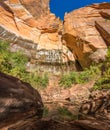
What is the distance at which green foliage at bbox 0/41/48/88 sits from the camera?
14.3 meters

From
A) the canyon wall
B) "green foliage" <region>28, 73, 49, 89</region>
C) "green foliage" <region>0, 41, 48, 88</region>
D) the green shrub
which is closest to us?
"green foliage" <region>0, 41, 48, 88</region>

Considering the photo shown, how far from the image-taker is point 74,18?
18.6 metres

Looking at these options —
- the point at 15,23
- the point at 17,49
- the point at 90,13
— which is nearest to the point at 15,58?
the point at 17,49

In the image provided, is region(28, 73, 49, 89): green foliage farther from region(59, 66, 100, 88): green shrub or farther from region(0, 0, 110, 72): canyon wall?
region(0, 0, 110, 72): canyon wall

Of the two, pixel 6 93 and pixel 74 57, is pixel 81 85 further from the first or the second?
pixel 6 93

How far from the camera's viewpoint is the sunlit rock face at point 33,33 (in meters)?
16.9

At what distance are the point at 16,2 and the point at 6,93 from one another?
15288 millimetres

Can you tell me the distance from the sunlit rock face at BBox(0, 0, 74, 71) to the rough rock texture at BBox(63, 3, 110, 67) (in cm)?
92

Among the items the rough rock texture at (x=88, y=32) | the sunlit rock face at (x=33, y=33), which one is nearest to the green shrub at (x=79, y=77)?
the rough rock texture at (x=88, y=32)

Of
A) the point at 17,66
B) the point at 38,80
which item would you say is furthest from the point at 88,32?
the point at 17,66

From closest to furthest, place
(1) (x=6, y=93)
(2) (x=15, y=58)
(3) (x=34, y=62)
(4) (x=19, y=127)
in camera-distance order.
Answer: (4) (x=19, y=127), (1) (x=6, y=93), (2) (x=15, y=58), (3) (x=34, y=62)

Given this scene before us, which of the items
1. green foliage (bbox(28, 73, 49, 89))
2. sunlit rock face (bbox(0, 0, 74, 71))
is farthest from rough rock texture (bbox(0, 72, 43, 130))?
sunlit rock face (bbox(0, 0, 74, 71))

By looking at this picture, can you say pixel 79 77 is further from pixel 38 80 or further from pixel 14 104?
pixel 14 104

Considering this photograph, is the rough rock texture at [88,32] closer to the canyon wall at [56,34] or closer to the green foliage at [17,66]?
the canyon wall at [56,34]
